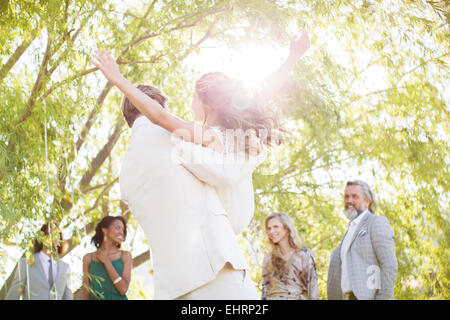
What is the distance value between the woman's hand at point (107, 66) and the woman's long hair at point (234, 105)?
0.26 meters

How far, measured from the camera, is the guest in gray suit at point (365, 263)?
340cm

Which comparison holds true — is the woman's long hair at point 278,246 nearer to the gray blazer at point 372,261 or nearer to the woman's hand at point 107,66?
the gray blazer at point 372,261

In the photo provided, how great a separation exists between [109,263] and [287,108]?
2.39m

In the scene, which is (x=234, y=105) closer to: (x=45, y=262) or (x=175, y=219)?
(x=175, y=219)

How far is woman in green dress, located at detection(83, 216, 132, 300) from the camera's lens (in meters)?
4.22

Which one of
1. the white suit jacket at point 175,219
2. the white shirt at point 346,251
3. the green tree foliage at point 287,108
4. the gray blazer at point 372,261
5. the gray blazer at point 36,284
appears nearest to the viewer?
the white suit jacket at point 175,219

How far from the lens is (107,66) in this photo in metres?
1.50

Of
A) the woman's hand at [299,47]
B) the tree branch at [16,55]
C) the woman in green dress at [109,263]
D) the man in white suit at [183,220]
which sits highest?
the tree branch at [16,55]

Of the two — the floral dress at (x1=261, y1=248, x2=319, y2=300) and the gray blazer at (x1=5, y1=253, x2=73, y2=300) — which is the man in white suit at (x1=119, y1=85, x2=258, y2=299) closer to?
the floral dress at (x1=261, y1=248, x2=319, y2=300)

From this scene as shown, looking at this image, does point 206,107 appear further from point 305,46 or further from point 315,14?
point 315,14

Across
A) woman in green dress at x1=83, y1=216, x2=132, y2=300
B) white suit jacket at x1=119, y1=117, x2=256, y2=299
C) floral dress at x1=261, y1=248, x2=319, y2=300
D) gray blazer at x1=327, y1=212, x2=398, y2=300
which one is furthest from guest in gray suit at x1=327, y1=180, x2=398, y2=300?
white suit jacket at x1=119, y1=117, x2=256, y2=299

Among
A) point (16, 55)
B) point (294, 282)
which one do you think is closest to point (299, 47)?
point (294, 282)

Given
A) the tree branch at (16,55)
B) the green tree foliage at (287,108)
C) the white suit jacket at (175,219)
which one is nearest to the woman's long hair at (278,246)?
the green tree foliage at (287,108)

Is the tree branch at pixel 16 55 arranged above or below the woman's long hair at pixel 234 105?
above
